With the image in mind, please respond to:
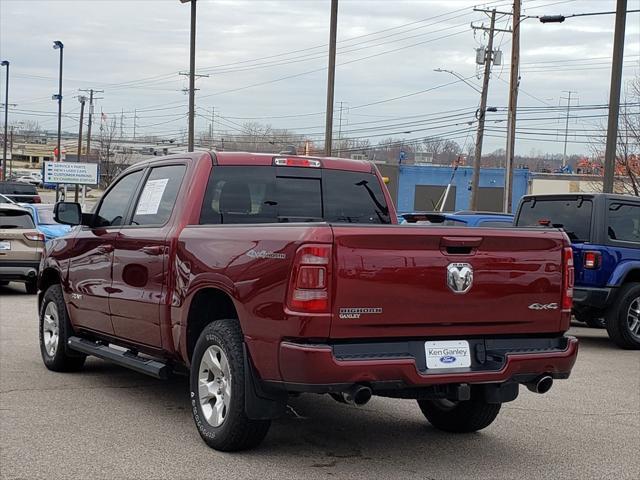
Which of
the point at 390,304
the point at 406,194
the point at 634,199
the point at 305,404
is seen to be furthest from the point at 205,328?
the point at 406,194

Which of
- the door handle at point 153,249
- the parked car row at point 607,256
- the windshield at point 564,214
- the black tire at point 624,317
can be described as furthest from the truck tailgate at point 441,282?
the black tire at point 624,317

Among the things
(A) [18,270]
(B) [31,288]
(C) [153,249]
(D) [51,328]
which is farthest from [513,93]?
(C) [153,249]

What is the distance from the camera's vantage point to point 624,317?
37.0 ft

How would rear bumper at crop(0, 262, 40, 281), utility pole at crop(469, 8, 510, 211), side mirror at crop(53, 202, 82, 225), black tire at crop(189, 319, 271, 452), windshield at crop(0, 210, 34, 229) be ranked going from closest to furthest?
black tire at crop(189, 319, 271, 452)
side mirror at crop(53, 202, 82, 225)
rear bumper at crop(0, 262, 40, 281)
windshield at crop(0, 210, 34, 229)
utility pole at crop(469, 8, 510, 211)

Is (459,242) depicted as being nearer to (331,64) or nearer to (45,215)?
(45,215)

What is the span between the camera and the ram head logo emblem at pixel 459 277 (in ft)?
17.0

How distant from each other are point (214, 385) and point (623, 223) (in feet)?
24.9

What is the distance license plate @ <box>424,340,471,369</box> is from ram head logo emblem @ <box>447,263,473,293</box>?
0.33m

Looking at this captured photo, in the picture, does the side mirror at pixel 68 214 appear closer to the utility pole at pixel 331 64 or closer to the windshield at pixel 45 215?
the windshield at pixel 45 215

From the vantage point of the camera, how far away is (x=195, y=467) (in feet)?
17.6

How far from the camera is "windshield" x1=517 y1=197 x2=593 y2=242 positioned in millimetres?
11328

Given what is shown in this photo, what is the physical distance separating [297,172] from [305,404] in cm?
204

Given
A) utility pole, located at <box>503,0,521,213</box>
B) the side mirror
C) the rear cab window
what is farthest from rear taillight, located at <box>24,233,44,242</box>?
utility pole, located at <box>503,0,521,213</box>

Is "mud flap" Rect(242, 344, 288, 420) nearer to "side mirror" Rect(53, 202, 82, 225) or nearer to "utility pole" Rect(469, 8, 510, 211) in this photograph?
"side mirror" Rect(53, 202, 82, 225)
